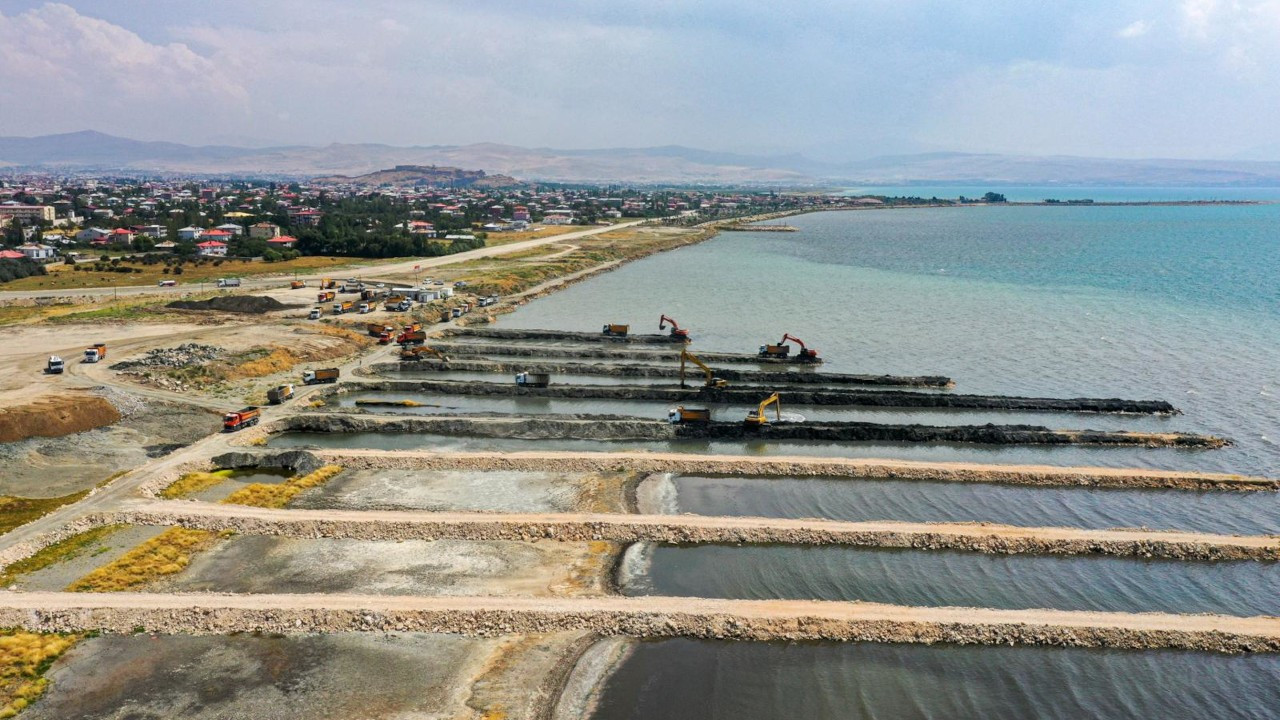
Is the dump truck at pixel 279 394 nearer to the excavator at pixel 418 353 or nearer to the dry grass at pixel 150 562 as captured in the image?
the excavator at pixel 418 353

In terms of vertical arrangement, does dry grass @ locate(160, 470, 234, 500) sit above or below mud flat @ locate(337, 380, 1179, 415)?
below

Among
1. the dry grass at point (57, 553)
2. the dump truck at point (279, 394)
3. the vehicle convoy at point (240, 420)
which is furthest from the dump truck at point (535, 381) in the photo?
the dry grass at point (57, 553)

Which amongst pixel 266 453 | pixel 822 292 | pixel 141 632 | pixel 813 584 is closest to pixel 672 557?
pixel 813 584

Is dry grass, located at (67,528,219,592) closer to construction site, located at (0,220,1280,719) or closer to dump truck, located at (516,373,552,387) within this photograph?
construction site, located at (0,220,1280,719)

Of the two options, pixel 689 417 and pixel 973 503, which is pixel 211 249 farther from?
pixel 973 503

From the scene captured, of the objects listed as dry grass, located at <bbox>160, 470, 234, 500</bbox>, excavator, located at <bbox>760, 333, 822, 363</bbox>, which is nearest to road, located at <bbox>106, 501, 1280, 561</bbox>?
dry grass, located at <bbox>160, 470, 234, 500</bbox>

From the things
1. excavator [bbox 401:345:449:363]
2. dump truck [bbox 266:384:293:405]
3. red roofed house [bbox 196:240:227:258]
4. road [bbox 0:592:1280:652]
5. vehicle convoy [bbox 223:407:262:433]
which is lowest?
road [bbox 0:592:1280:652]

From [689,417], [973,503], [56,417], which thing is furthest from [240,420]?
[973,503]
